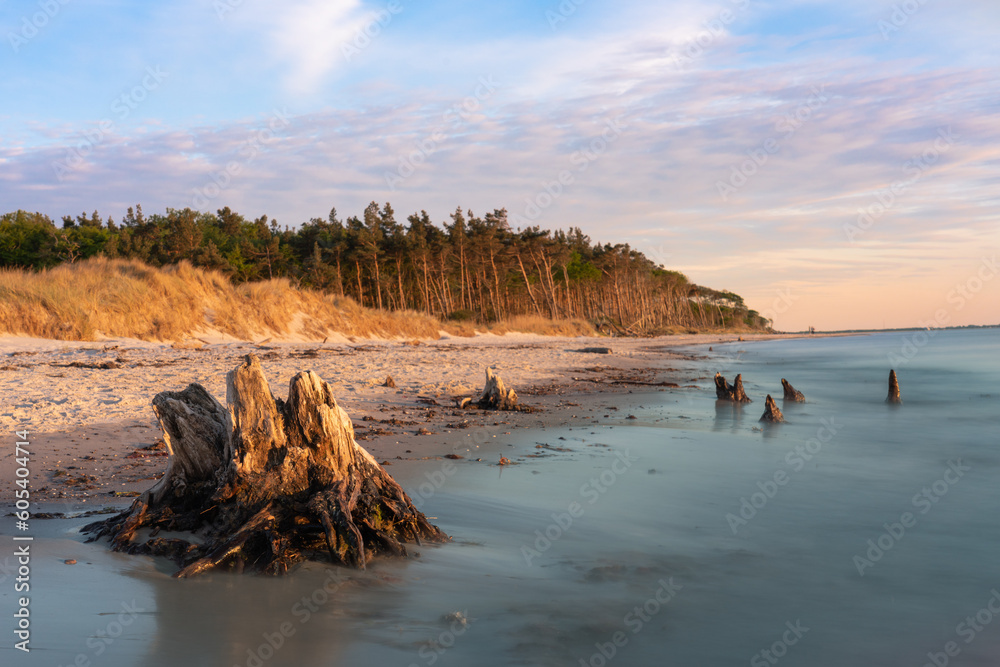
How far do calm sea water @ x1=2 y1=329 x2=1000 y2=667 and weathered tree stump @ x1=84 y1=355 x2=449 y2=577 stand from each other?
0.21 m

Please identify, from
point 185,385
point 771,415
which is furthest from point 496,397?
point 185,385

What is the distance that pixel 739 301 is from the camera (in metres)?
173

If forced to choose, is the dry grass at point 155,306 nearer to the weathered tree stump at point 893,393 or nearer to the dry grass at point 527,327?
the dry grass at point 527,327

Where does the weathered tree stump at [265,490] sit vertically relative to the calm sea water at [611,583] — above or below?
above

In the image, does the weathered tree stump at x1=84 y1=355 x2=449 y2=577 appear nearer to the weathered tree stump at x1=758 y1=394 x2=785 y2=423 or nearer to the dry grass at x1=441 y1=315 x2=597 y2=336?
the weathered tree stump at x1=758 y1=394 x2=785 y2=423

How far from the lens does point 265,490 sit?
4289 millimetres

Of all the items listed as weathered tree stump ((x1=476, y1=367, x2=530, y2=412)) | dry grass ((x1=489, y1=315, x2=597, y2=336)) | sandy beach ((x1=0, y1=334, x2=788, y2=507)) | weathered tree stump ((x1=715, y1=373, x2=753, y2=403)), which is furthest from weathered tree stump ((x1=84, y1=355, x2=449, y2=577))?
dry grass ((x1=489, y1=315, x2=597, y2=336))

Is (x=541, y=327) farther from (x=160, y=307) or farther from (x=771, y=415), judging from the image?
(x=771, y=415)

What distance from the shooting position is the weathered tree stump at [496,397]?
11078 mm

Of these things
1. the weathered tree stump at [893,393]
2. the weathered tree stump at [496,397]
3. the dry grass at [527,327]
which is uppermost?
the dry grass at [527,327]

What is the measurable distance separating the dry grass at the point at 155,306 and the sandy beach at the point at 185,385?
110cm

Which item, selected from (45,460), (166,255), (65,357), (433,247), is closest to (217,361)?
(65,357)

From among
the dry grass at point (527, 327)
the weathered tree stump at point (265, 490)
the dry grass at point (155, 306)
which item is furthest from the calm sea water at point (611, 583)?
the dry grass at point (527, 327)

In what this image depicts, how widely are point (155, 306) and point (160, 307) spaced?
18 centimetres
